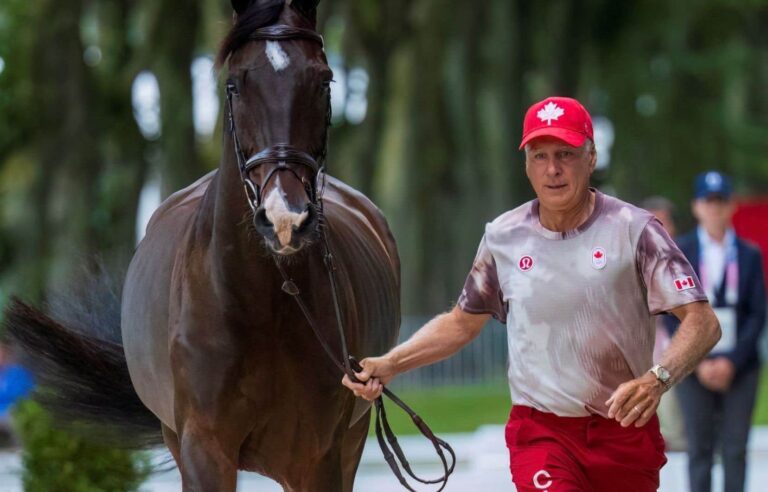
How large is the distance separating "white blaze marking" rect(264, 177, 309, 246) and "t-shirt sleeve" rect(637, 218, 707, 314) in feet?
3.58

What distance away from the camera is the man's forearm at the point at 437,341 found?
5.15 m

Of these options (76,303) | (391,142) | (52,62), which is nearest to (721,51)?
(391,142)

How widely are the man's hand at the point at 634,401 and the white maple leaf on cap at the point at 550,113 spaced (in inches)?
36.0

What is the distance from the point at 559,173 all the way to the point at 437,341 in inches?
29.6

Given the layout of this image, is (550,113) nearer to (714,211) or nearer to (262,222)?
(262,222)

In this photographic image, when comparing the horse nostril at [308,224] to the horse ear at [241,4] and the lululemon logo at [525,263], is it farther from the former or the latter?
the horse ear at [241,4]

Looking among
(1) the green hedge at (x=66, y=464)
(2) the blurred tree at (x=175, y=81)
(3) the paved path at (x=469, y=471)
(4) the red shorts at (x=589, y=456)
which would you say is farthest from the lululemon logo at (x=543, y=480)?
(2) the blurred tree at (x=175, y=81)

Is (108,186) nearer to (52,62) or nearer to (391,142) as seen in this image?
(391,142)

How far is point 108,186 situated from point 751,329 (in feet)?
69.4

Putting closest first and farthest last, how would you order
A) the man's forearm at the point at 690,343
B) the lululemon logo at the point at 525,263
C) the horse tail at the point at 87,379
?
the man's forearm at the point at 690,343 < the lululemon logo at the point at 525,263 < the horse tail at the point at 87,379

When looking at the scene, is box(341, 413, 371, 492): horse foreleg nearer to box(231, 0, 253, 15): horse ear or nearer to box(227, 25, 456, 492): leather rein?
box(227, 25, 456, 492): leather rein

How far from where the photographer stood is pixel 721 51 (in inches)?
1160

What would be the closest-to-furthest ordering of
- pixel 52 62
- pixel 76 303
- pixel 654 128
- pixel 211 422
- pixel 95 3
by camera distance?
pixel 211 422
pixel 76 303
pixel 52 62
pixel 95 3
pixel 654 128

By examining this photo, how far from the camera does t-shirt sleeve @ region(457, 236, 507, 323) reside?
5.14m
